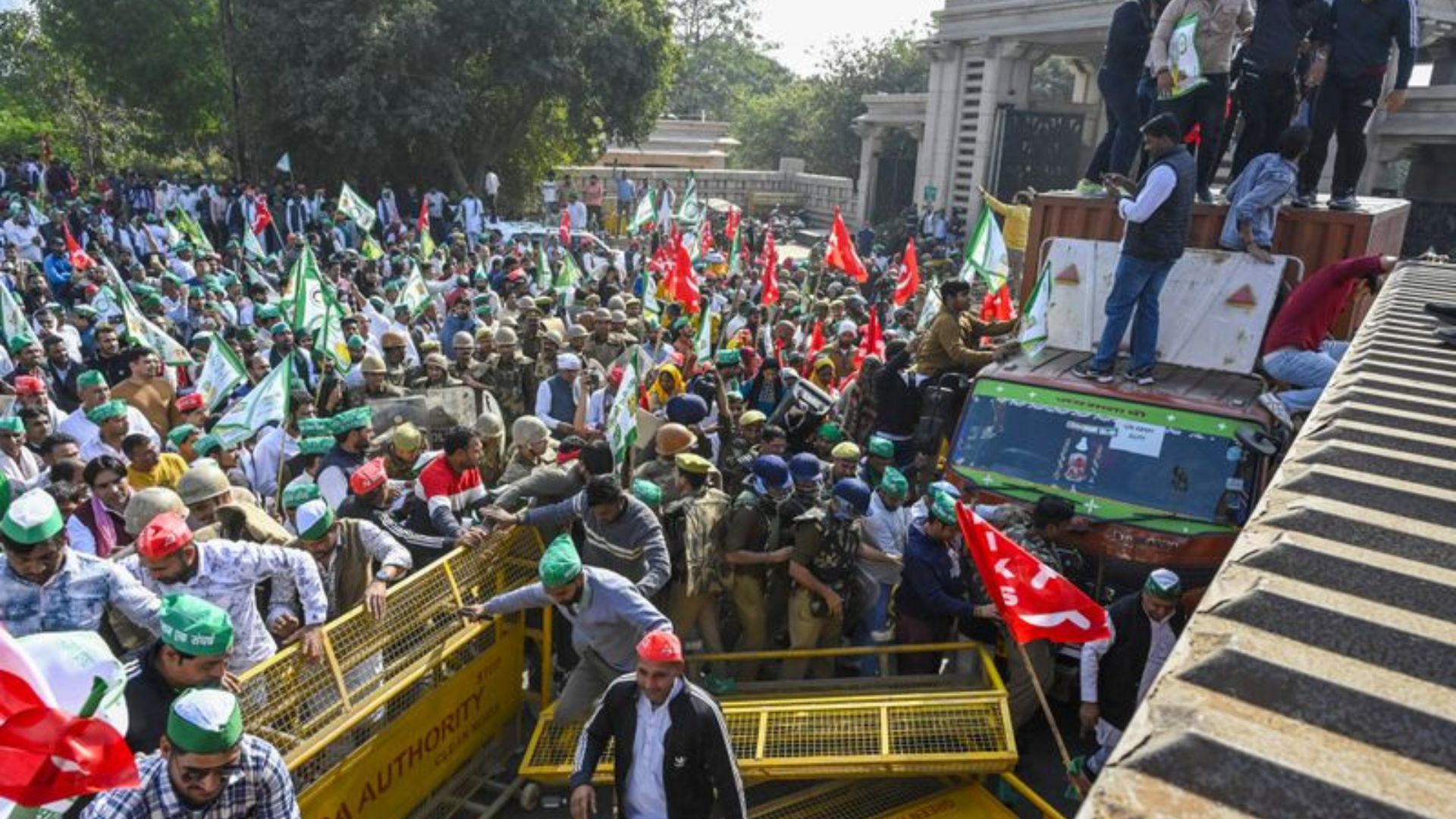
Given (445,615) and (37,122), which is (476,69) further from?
(445,615)

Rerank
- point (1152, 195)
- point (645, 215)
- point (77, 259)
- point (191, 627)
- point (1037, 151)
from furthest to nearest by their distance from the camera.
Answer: point (1037, 151), point (645, 215), point (77, 259), point (1152, 195), point (191, 627)

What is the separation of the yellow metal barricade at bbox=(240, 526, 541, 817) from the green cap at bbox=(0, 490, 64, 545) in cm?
94

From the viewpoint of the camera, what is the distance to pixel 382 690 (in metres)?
4.79

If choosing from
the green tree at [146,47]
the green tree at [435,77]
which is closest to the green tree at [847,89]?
the green tree at [435,77]

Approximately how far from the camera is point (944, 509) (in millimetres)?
5688

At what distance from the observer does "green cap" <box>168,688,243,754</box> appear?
3047 millimetres

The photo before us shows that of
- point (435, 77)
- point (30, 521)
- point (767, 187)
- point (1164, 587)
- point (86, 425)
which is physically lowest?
point (86, 425)

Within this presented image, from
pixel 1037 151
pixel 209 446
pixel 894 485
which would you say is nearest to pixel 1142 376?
pixel 894 485

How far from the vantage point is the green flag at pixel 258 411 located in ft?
23.2

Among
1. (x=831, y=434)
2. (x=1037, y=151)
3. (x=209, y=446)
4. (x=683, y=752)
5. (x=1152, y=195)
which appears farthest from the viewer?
(x=1037, y=151)

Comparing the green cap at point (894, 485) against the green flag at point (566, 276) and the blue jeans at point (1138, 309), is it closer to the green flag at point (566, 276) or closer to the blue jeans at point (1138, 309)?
the blue jeans at point (1138, 309)

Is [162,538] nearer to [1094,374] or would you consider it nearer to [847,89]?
[1094,374]

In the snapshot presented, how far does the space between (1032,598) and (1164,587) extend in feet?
2.65

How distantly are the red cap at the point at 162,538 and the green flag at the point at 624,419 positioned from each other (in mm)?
3051
